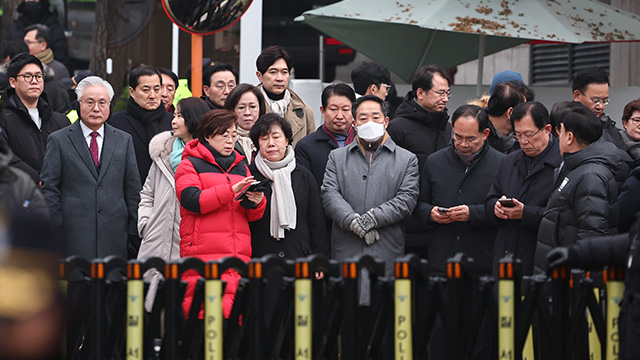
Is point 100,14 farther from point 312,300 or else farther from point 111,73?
point 312,300

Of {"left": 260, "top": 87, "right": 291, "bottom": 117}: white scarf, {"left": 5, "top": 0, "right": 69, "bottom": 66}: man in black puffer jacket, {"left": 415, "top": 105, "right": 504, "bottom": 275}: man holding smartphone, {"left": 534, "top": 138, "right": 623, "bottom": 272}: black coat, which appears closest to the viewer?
{"left": 534, "top": 138, "right": 623, "bottom": 272}: black coat

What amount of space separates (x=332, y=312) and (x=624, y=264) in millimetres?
1402

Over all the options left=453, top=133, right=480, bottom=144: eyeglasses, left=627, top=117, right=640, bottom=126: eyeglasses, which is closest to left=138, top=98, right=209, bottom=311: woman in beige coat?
left=453, top=133, right=480, bottom=144: eyeglasses

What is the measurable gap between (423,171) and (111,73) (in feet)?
24.7

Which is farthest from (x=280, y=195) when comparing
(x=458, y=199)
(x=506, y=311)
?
(x=506, y=311)

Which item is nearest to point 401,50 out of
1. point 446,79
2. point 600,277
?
point 446,79

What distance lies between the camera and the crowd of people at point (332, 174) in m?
6.60

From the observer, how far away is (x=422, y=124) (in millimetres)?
7934

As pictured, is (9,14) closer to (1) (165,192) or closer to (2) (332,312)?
(1) (165,192)

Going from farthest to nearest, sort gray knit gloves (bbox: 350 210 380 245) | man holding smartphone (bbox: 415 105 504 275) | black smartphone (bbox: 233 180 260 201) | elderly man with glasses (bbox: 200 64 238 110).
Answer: elderly man with glasses (bbox: 200 64 238 110), man holding smartphone (bbox: 415 105 504 275), gray knit gloves (bbox: 350 210 380 245), black smartphone (bbox: 233 180 260 201)

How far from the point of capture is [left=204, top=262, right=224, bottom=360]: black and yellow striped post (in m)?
4.83

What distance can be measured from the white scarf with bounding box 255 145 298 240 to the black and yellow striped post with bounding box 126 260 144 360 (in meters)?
2.18

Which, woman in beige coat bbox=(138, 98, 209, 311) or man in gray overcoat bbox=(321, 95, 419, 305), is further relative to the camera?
woman in beige coat bbox=(138, 98, 209, 311)

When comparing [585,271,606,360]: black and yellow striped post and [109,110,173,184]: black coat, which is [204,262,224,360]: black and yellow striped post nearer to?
[585,271,606,360]: black and yellow striped post
